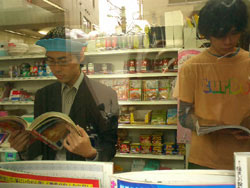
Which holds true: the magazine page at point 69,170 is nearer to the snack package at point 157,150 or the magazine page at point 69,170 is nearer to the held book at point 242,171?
the snack package at point 157,150

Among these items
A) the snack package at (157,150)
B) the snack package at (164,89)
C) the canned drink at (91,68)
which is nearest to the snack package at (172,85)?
the snack package at (164,89)

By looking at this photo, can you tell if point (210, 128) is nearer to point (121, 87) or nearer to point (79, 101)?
point (121, 87)

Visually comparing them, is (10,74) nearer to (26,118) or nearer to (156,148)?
(26,118)

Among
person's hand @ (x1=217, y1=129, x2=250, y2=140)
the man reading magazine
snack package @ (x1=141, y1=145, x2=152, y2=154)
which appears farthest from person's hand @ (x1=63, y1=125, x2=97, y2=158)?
person's hand @ (x1=217, y1=129, x2=250, y2=140)

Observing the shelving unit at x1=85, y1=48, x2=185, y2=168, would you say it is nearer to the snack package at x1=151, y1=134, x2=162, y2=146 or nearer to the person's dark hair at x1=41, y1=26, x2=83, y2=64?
the snack package at x1=151, y1=134, x2=162, y2=146

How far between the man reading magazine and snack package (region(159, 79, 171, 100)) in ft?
0.64

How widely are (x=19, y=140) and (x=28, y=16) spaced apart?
22.3 inches

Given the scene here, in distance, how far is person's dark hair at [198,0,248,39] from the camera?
77 centimetres

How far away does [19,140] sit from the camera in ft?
3.30

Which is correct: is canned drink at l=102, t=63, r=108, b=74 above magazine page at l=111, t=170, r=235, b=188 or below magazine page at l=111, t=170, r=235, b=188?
above

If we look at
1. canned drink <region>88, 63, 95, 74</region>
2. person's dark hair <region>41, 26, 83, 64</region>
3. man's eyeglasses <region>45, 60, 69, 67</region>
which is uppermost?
person's dark hair <region>41, 26, 83, 64</region>

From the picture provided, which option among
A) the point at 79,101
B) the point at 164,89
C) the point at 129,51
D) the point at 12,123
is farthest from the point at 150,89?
the point at 12,123

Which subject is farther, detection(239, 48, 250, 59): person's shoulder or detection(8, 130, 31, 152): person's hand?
detection(8, 130, 31, 152): person's hand

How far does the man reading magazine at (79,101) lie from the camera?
926 millimetres
